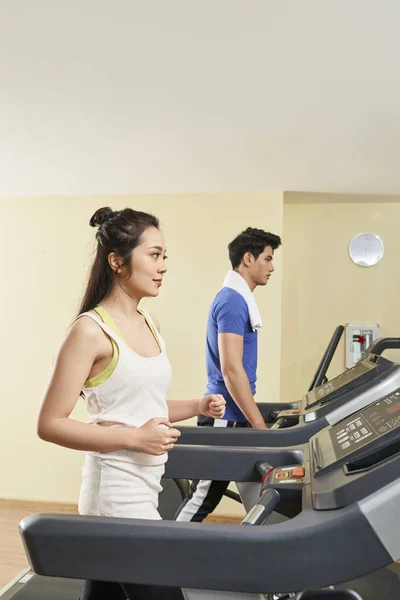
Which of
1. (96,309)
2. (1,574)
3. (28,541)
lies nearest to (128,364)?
(96,309)

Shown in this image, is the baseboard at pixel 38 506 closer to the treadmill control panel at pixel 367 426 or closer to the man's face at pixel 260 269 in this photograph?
the man's face at pixel 260 269

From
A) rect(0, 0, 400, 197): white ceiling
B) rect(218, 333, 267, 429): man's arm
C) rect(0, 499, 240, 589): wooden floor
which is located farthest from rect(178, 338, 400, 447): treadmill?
rect(0, 499, 240, 589): wooden floor

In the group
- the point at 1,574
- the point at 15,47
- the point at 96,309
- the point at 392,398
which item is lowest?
the point at 1,574

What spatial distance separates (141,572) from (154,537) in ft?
0.22

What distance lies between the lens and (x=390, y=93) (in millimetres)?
2473

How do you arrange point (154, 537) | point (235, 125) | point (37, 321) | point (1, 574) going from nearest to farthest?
point (154, 537) → point (235, 125) → point (1, 574) → point (37, 321)

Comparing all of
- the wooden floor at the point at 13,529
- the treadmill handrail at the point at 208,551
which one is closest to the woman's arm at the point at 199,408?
the treadmill handrail at the point at 208,551

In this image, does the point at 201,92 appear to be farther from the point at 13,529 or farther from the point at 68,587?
the point at 13,529

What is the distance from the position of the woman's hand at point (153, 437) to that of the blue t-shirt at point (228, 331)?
132 centimetres

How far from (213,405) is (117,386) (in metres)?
0.34

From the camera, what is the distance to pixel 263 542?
1.07m

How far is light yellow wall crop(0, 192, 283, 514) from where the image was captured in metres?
4.37

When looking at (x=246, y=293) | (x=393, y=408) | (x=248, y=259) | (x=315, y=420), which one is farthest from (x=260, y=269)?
(x=393, y=408)

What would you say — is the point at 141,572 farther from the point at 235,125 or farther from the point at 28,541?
the point at 235,125
